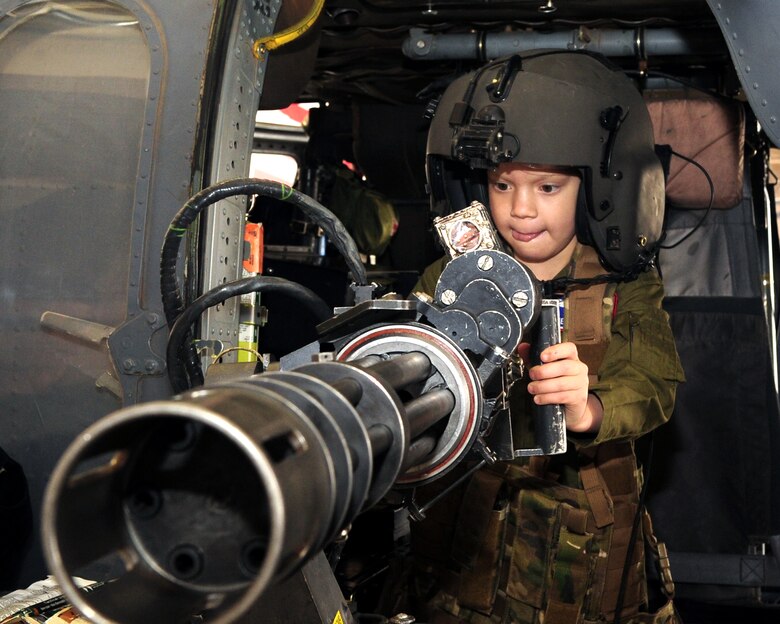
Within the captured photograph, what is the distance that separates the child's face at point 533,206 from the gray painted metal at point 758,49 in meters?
0.50

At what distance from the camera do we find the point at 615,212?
7.26 ft

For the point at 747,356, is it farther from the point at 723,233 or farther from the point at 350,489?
the point at 350,489

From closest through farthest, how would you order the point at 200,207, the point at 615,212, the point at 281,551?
1. the point at 281,551
2. the point at 200,207
3. the point at 615,212

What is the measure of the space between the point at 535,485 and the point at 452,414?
4.32 feet

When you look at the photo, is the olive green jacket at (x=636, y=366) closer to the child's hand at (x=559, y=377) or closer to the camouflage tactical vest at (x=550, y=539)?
the camouflage tactical vest at (x=550, y=539)

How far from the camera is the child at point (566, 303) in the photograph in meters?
2.10

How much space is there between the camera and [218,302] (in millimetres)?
1449

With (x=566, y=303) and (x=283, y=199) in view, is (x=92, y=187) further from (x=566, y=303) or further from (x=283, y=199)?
(x=566, y=303)

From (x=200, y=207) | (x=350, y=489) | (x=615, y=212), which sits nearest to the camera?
(x=350, y=489)

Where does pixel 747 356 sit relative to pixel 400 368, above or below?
below

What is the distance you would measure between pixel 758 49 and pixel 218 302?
3.83 feet

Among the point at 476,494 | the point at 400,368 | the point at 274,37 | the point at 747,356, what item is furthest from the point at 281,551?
the point at 747,356

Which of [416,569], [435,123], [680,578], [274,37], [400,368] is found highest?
[274,37]

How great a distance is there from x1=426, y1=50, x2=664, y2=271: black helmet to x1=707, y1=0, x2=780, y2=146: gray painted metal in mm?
404
